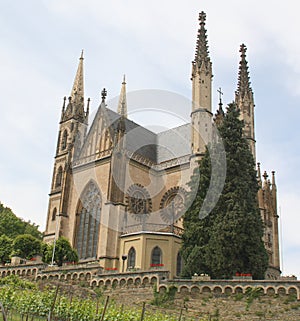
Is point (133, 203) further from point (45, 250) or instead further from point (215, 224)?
point (215, 224)

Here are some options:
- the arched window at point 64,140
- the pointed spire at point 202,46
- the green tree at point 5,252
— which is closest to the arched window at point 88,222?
the green tree at point 5,252

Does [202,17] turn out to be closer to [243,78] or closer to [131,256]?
[243,78]

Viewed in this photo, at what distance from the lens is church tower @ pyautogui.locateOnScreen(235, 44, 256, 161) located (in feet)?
145

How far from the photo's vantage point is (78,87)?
5991cm

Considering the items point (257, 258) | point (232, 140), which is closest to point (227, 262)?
point (257, 258)

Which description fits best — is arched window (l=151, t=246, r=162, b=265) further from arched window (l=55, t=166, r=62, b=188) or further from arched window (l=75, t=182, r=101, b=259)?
arched window (l=55, t=166, r=62, b=188)

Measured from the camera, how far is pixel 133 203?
137 feet

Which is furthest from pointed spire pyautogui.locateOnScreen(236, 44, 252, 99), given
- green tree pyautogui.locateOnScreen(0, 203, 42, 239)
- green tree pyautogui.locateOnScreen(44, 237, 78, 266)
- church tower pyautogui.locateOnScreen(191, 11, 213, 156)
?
green tree pyautogui.locateOnScreen(0, 203, 42, 239)

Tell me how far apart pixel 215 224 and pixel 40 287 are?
1282 centimetres

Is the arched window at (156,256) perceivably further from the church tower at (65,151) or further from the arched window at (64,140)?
the arched window at (64,140)

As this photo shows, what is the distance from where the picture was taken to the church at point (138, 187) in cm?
3619

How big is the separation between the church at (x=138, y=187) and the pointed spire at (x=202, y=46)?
0.33 ft

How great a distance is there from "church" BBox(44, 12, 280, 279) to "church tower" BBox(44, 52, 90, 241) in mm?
126

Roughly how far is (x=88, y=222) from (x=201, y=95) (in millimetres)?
16103
